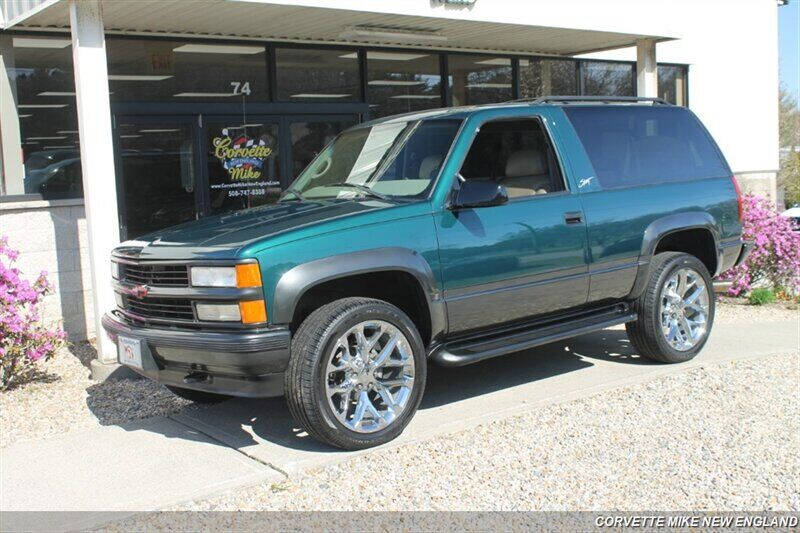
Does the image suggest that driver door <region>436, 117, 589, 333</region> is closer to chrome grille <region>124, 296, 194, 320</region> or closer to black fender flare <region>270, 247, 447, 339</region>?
black fender flare <region>270, 247, 447, 339</region>

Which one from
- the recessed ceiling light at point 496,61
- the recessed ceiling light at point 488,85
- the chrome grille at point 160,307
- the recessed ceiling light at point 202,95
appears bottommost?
the chrome grille at point 160,307

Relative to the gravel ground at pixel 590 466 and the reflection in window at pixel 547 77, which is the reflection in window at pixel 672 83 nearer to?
the reflection in window at pixel 547 77

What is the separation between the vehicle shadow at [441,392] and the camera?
529cm

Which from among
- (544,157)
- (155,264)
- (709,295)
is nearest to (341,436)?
(155,264)

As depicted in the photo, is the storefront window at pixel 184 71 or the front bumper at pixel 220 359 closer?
the front bumper at pixel 220 359

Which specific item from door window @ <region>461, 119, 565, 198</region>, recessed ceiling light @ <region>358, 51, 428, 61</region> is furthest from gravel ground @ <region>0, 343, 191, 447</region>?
recessed ceiling light @ <region>358, 51, 428, 61</region>

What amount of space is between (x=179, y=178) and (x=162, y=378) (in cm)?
500

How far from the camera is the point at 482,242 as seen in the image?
5492 mm

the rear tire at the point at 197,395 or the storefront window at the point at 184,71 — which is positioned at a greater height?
the storefront window at the point at 184,71

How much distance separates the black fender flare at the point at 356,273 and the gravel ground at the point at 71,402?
202 cm

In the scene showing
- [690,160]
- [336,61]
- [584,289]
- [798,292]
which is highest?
[336,61]

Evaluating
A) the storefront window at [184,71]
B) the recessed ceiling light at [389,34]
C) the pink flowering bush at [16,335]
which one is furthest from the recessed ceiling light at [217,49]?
the pink flowering bush at [16,335]

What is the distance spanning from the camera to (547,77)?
13203 millimetres

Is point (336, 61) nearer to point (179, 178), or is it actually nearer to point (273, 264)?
point (179, 178)
